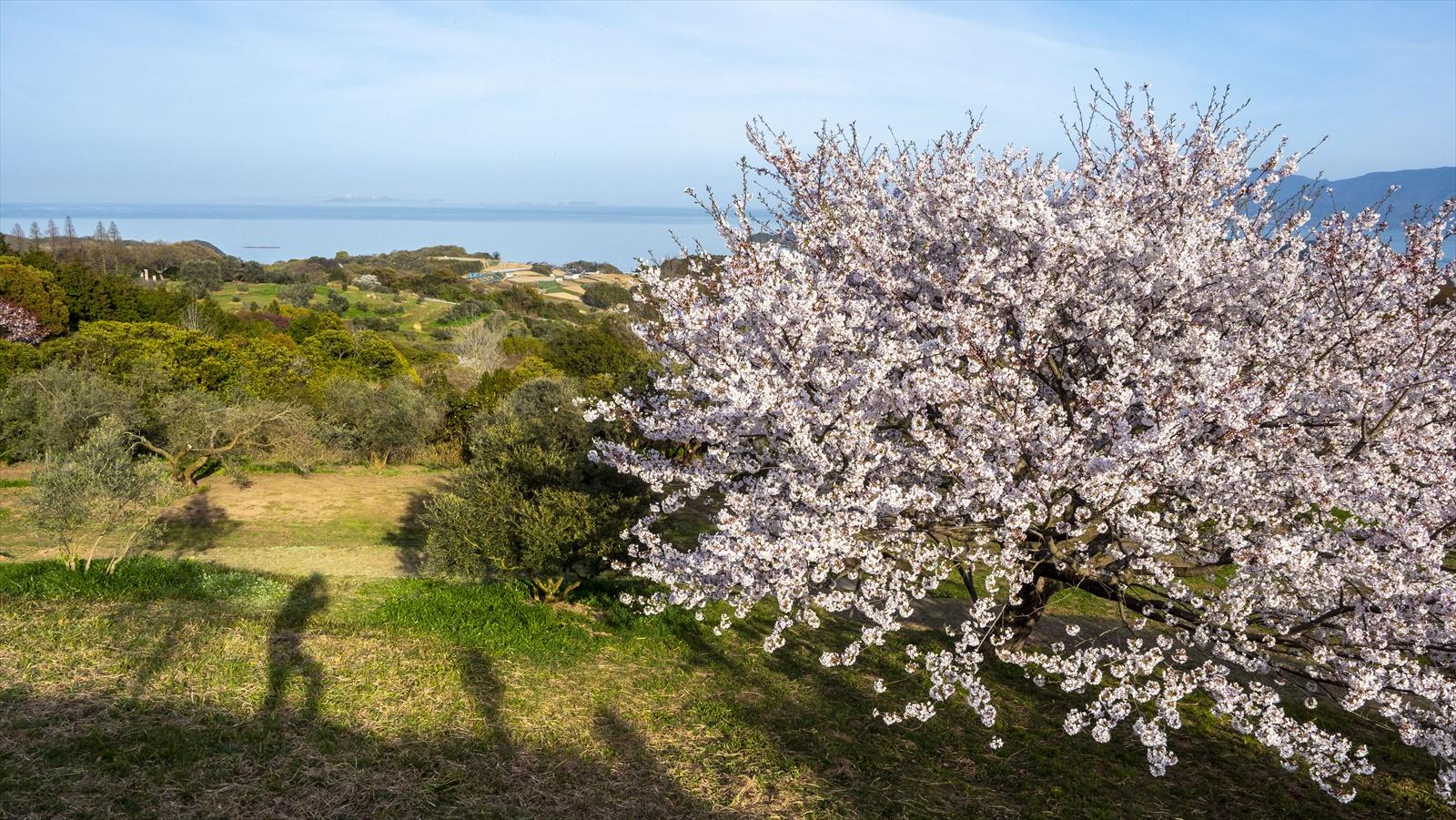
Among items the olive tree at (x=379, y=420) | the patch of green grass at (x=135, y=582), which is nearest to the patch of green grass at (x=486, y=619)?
the patch of green grass at (x=135, y=582)

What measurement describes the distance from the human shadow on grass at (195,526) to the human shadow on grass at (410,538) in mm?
2990

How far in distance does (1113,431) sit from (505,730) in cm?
603

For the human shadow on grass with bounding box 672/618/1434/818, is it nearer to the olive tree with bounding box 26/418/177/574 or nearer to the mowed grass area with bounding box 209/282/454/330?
the olive tree with bounding box 26/418/177/574

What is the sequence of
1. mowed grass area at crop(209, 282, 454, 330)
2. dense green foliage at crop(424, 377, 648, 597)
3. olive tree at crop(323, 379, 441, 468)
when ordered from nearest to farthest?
dense green foliage at crop(424, 377, 648, 597)
olive tree at crop(323, 379, 441, 468)
mowed grass area at crop(209, 282, 454, 330)

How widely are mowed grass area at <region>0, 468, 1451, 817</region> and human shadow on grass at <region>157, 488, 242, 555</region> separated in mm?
3625

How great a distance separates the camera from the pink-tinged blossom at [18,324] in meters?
32.8

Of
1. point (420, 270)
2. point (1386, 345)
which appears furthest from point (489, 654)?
point (420, 270)

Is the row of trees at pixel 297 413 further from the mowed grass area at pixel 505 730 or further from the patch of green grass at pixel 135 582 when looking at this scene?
the mowed grass area at pixel 505 730

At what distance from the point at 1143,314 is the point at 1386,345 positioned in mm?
2099

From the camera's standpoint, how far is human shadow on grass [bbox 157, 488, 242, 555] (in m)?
15.2

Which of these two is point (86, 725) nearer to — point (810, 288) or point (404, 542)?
point (810, 288)

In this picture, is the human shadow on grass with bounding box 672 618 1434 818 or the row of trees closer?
the human shadow on grass with bounding box 672 618 1434 818

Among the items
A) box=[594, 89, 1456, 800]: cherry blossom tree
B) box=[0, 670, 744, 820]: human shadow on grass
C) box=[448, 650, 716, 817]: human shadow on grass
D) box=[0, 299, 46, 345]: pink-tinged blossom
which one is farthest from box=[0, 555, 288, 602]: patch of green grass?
box=[0, 299, 46, 345]: pink-tinged blossom

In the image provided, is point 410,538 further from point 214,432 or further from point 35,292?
point 35,292
